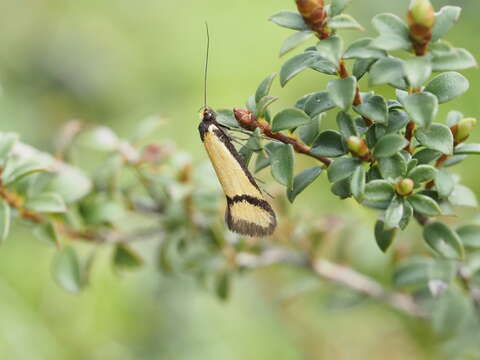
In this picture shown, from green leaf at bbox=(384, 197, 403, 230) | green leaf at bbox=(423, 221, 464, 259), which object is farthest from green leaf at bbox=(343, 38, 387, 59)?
green leaf at bbox=(423, 221, 464, 259)

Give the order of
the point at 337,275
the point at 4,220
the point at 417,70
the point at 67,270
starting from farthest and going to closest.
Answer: the point at 337,275 < the point at 67,270 < the point at 4,220 < the point at 417,70

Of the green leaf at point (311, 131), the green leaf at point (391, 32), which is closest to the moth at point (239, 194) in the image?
the green leaf at point (311, 131)

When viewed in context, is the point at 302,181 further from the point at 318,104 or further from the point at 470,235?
the point at 470,235

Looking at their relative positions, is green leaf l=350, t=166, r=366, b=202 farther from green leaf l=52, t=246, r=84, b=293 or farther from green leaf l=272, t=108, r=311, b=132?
green leaf l=52, t=246, r=84, b=293

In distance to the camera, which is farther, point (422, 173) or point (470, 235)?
point (470, 235)

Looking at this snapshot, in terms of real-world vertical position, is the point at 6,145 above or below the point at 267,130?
above

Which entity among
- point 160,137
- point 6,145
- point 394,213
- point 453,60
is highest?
point 160,137

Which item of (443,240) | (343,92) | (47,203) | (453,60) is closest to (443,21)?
(453,60)
